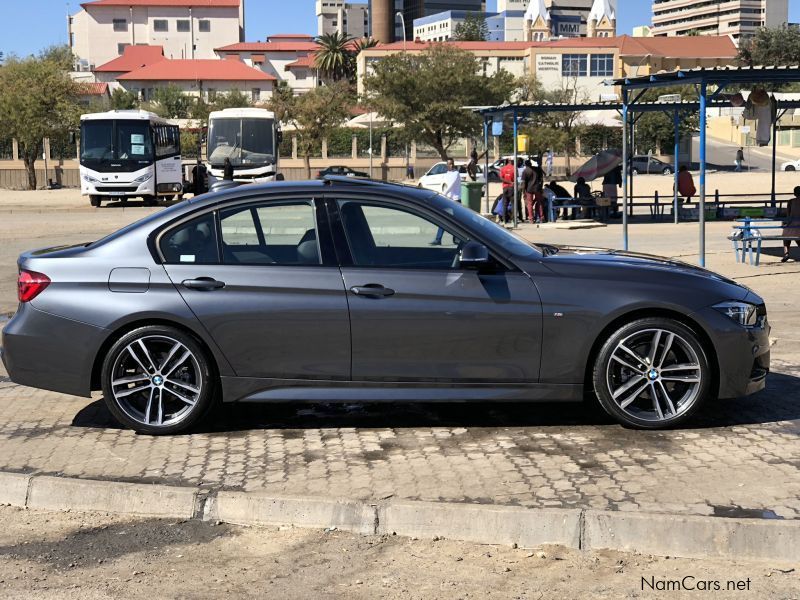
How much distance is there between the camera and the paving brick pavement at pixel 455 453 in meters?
5.49

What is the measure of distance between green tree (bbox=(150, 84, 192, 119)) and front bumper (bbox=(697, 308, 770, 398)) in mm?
86524

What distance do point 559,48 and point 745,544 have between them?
341 feet

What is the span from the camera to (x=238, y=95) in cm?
8950

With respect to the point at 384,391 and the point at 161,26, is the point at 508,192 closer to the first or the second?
the point at 384,391

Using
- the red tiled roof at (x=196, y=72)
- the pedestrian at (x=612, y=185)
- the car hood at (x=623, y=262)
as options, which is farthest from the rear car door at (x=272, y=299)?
the red tiled roof at (x=196, y=72)

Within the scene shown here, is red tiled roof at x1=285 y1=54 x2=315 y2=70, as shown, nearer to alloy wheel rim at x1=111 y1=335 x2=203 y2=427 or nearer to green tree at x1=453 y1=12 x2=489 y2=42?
green tree at x1=453 y1=12 x2=489 y2=42

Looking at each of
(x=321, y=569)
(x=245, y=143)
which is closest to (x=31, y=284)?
(x=321, y=569)

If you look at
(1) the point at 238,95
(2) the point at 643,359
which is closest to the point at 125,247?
(2) the point at 643,359

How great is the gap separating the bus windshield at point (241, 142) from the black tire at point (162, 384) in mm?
34708

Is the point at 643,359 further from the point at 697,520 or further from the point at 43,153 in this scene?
the point at 43,153

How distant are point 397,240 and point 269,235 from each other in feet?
2.70

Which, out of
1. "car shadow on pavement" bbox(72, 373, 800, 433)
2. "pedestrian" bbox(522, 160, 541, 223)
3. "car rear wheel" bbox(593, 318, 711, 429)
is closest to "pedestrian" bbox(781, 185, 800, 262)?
"car shadow on pavement" bbox(72, 373, 800, 433)

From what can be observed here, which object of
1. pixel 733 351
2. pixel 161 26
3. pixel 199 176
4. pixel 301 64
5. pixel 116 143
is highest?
pixel 161 26

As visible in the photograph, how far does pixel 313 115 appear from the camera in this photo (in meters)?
66.4
